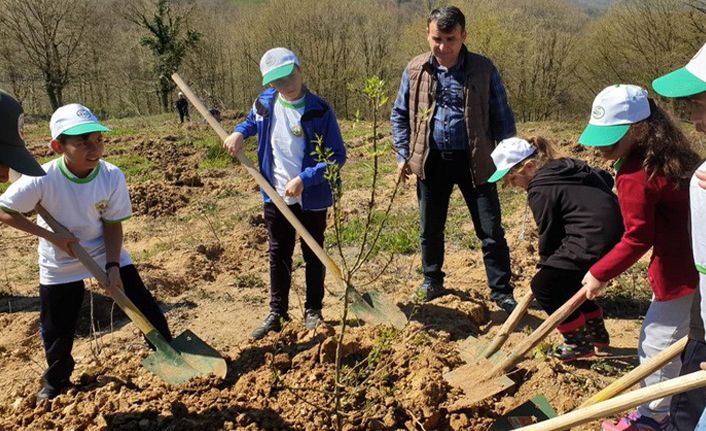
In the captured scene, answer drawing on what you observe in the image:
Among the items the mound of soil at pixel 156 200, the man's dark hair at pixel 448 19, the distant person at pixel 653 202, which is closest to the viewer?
the distant person at pixel 653 202

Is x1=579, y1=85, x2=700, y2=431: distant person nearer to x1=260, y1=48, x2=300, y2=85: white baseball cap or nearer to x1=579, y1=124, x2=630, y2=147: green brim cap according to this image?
x1=579, y1=124, x2=630, y2=147: green brim cap

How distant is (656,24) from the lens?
660 inches

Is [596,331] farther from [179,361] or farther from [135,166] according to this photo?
[135,166]

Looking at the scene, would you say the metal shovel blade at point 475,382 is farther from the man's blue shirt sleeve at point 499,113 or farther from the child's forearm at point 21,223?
the child's forearm at point 21,223

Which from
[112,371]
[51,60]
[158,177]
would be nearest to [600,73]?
[158,177]

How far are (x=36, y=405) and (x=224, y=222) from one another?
167 inches

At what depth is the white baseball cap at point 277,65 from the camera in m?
3.04

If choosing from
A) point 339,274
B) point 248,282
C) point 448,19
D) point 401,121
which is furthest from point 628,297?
point 248,282

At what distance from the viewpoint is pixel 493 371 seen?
276 centimetres

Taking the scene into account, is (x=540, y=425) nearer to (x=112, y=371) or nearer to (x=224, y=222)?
(x=112, y=371)

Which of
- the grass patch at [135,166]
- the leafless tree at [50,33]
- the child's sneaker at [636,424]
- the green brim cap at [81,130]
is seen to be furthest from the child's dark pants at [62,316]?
the leafless tree at [50,33]

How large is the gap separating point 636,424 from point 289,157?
2305 millimetres

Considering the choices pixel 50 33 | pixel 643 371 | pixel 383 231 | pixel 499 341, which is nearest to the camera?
pixel 643 371

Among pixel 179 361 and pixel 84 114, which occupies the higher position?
pixel 84 114
